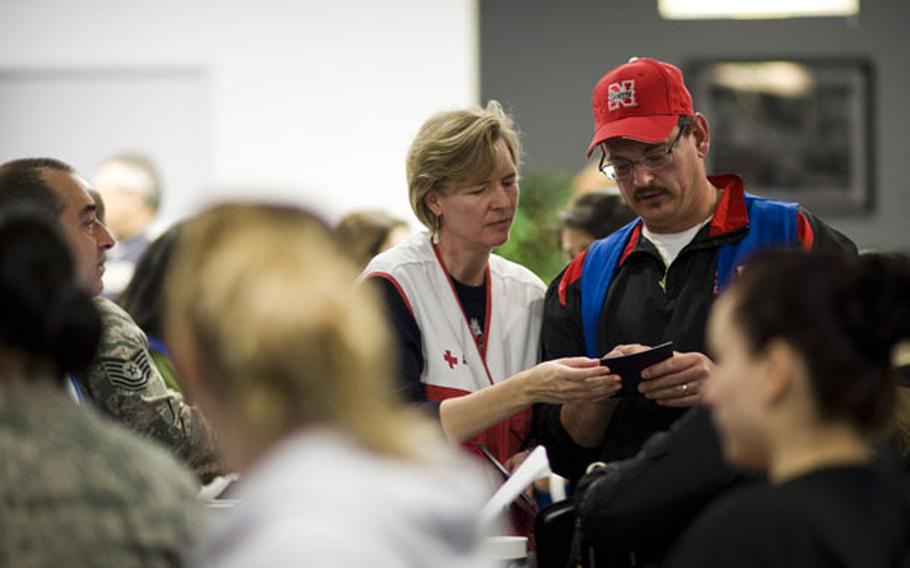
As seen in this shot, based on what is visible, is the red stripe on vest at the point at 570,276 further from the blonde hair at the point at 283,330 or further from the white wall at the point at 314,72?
the white wall at the point at 314,72

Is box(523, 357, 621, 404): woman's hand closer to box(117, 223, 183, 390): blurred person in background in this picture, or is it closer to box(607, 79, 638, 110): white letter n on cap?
box(607, 79, 638, 110): white letter n on cap

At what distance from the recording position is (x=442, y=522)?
1.36 metres

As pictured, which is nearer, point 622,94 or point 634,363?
point 634,363

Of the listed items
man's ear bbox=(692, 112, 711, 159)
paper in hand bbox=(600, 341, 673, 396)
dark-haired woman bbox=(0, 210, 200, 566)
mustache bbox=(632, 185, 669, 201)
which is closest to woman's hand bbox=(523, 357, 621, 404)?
paper in hand bbox=(600, 341, 673, 396)

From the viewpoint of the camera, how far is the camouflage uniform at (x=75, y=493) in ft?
4.76

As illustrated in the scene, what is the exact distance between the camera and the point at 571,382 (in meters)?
2.59

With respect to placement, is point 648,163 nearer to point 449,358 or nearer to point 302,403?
point 449,358

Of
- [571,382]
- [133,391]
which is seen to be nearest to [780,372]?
[571,382]

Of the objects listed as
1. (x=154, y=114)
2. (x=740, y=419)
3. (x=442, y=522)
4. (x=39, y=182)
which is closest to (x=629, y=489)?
(x=740, y=419)

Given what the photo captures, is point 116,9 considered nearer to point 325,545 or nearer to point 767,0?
point 767,0

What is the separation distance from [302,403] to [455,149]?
5.47 feet

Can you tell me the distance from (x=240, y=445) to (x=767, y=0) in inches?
287

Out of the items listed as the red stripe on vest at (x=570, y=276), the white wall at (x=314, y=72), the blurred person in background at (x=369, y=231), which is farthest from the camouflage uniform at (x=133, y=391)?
the white wall at (x=314, y=72)

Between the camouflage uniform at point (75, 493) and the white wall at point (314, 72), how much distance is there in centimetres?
676
